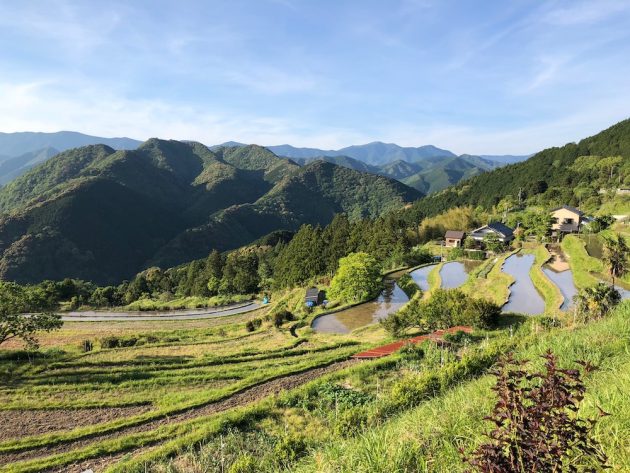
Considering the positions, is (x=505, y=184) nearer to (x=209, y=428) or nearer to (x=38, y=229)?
(x=209, y=428)

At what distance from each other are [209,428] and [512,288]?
24.9m

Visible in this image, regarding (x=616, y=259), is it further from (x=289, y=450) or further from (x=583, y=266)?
(x=289, y=450)

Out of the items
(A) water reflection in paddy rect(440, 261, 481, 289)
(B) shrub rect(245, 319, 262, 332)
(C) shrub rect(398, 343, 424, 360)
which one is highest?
(A) water reflection in paddy rect(440, 261, 481, 289)

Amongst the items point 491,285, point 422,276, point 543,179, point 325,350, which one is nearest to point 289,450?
point 325,350

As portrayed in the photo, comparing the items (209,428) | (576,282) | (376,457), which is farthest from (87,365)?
(576,282)

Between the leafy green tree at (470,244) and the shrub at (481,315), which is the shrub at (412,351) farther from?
the leafy green tree at (470,244)

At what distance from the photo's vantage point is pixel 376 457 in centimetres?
412

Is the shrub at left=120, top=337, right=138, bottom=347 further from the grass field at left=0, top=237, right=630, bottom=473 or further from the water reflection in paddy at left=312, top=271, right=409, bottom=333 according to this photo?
the water reflection in paddy at left=312, top=271, right=409, bottom=333

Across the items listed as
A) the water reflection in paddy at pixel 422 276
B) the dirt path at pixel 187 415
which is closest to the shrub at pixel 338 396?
→ the dirt path at pixel 187 415

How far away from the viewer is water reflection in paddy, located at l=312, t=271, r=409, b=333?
103 feet

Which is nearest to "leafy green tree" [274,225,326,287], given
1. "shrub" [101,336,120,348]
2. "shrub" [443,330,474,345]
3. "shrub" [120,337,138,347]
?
"shrub" [120,337,138,347]

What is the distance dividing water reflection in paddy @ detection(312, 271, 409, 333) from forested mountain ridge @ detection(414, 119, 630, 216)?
53.7 m

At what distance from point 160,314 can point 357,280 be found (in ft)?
122

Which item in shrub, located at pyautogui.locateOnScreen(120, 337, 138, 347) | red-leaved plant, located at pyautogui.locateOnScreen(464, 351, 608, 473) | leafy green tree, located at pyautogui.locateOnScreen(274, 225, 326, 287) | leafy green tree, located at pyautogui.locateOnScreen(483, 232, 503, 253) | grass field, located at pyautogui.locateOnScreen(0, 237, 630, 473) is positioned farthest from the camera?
leafy green tree, located at pyautogui.locateOnScreen(274, 225, 326, 287)
